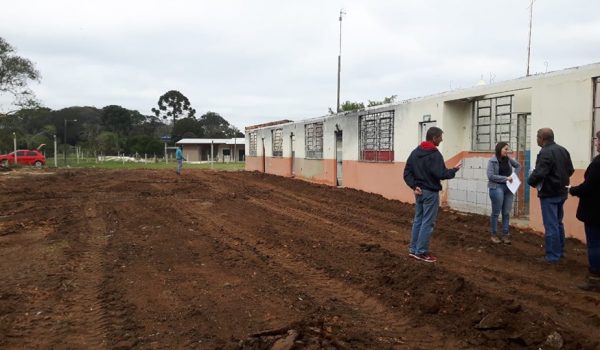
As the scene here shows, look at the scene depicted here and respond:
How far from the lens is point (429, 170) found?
6.30 m

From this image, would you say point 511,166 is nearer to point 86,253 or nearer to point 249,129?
point 86,253

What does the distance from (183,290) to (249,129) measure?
93.6ft

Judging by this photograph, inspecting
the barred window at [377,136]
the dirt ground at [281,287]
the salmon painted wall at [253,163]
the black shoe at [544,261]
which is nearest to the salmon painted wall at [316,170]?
the barred window at [377,136]

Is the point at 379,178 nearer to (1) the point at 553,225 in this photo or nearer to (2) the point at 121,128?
(1) the point at 553,225

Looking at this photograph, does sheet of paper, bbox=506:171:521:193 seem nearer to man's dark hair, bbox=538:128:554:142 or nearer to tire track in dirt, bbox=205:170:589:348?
man's dark hair, bbox=538:128:554:142

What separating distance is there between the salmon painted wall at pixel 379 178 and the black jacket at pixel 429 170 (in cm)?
660

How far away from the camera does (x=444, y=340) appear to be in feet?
13.2

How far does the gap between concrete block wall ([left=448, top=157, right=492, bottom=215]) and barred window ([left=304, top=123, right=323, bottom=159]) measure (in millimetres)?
9561

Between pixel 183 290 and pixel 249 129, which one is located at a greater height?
pixel 249 129

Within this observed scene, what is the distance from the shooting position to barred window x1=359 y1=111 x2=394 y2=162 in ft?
48.0

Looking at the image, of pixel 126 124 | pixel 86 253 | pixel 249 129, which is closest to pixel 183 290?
pixel 86 253

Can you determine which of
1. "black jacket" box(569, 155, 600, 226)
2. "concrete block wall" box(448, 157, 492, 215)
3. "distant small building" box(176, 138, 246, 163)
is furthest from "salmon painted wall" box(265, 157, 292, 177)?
"distant small building" box(176, 138, 246, 163)

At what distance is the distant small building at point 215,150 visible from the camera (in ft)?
222

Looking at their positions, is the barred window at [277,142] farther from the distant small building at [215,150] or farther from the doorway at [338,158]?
the distant small building at [215,150]
